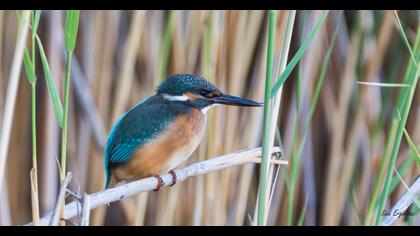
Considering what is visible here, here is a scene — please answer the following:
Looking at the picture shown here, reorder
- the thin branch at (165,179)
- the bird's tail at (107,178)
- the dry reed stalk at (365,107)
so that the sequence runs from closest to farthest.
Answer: the thin branch at (165,179)
the bird's tail at (107,178)
the dry reed stalk at (365,107)

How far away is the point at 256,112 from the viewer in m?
1.33

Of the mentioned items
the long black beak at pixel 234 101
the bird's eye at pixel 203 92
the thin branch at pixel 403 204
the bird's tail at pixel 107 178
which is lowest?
the thin branch at pixel 403 204

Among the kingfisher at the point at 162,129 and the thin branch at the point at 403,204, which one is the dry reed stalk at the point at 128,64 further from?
the thin branch at the point at 403,204

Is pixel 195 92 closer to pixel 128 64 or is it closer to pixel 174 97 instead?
pixel 174 97

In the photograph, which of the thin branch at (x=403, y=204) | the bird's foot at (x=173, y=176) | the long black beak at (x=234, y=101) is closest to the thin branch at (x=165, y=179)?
the bird's foot at (x=173, y=176)

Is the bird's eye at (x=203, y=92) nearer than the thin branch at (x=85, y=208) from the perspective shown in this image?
No

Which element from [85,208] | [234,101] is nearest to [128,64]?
[234,101]

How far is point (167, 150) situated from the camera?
1312 mm

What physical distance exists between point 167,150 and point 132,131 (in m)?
0.09

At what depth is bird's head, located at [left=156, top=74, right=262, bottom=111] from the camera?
1295 mm

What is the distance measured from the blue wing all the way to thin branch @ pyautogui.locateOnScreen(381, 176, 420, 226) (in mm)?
512

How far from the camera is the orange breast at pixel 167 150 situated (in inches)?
50.6

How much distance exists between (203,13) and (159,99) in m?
0.22
